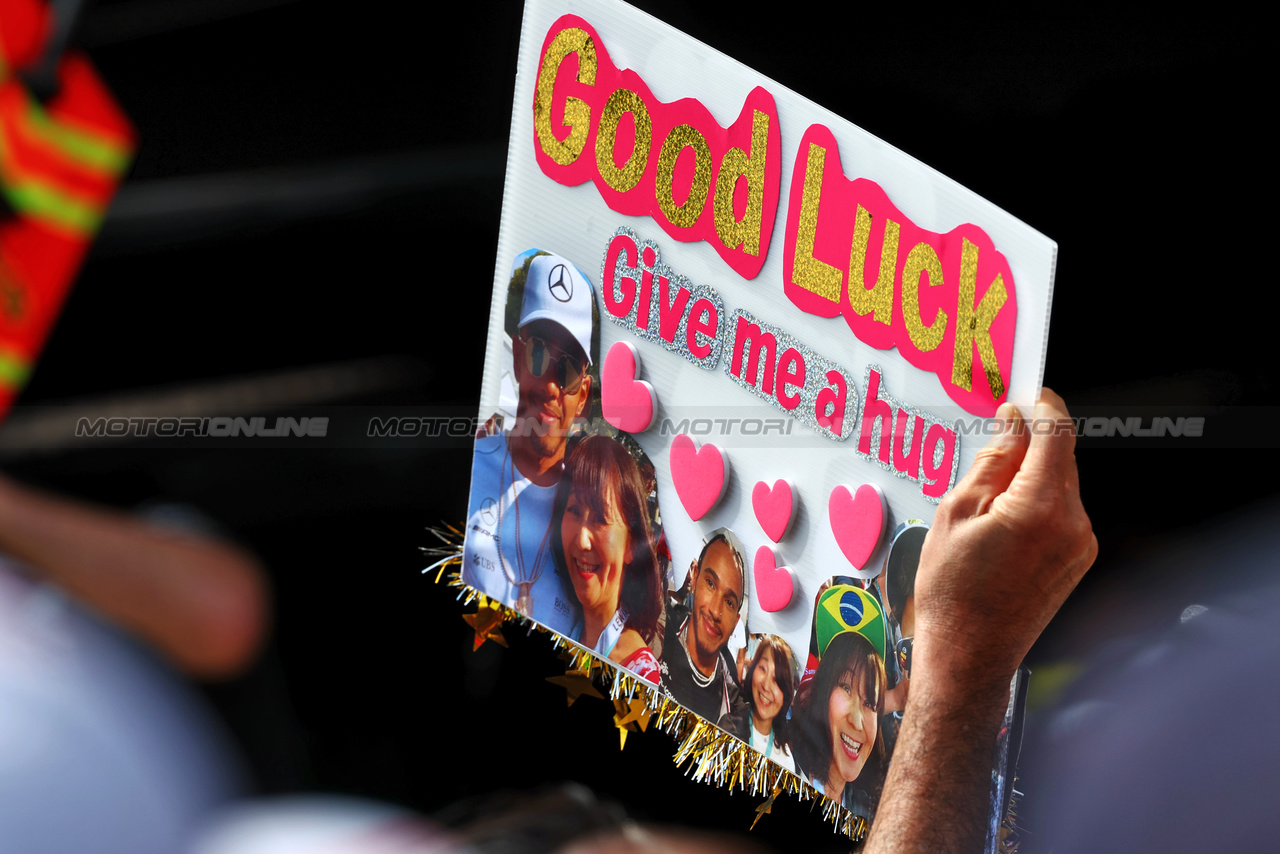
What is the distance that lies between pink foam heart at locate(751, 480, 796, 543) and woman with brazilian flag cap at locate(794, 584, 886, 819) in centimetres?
5

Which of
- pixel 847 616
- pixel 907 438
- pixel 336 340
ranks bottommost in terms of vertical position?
pixel 847 616

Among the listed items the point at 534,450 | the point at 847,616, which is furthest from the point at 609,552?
the point at 847,616

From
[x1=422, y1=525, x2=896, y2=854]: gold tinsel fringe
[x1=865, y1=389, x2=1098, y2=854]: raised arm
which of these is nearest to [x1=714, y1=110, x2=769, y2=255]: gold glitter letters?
[x1=865, y1=389, x2=1098, y2=854]: raised arm

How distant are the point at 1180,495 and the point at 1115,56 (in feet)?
0.81

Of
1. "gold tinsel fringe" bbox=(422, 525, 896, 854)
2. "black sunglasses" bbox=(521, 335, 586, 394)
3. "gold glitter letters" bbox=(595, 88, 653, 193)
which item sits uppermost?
"gold glitter letters" bbox=(595, 88, 653, 193)

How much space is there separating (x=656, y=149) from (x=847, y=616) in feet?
1.16

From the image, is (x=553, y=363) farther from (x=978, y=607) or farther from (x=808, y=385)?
(x=978, y=607)

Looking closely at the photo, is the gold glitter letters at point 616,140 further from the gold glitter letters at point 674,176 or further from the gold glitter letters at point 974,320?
the gold glitter letters at point 974,320

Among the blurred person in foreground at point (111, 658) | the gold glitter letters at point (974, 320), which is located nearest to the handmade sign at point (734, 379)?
the gold glitter letters at point (974, 320)

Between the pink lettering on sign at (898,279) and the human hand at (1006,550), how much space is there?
0.11 feet

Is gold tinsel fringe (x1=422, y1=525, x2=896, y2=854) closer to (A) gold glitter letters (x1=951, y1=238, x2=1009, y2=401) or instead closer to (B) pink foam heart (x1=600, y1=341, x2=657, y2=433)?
(B) pink foam heart (x1=600, y1=341, x2=657, y2=433)

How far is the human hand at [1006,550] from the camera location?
0.64 metres

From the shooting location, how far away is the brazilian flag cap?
74cm

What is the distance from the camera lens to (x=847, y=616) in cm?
76
